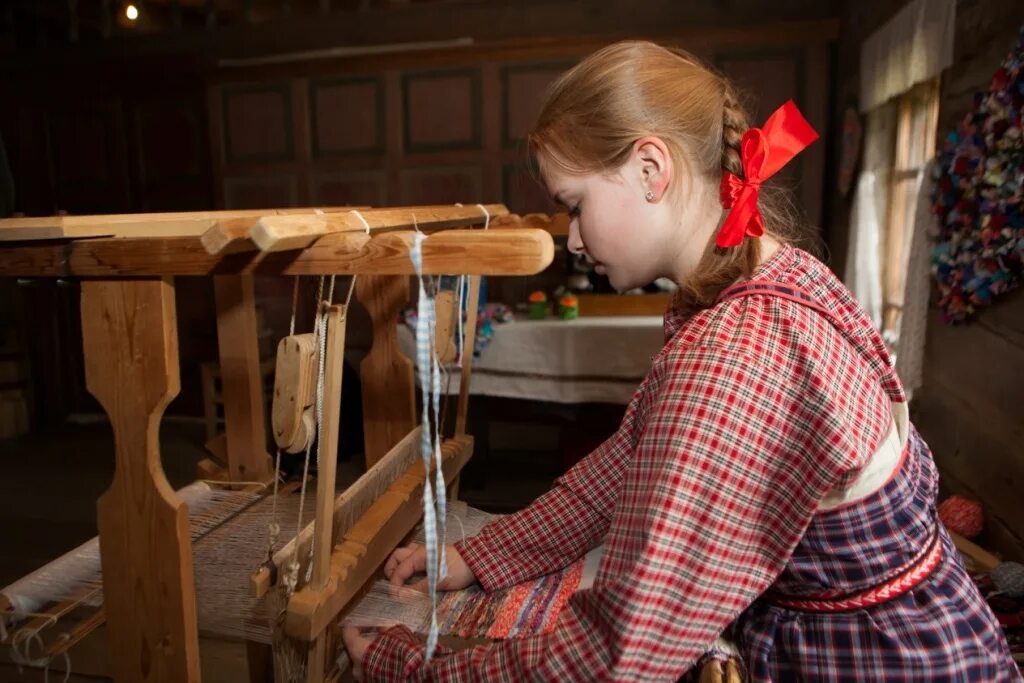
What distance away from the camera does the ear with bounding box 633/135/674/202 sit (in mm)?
875

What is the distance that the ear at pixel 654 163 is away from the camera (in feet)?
2.87

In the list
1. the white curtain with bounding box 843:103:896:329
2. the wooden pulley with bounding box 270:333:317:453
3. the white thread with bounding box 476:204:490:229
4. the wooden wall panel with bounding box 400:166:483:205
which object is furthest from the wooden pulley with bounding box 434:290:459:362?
the wooden wall panel with bounding box 400:166:483:205

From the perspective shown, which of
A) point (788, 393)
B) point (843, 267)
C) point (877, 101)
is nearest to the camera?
point (788, 393)

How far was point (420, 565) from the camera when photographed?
120cm

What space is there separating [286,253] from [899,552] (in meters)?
0.78

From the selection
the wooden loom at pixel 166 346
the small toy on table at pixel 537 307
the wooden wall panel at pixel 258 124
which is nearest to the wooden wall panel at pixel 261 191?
the wooden wall panel at pixel 258 124

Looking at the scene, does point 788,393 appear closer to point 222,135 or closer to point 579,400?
point 579,400

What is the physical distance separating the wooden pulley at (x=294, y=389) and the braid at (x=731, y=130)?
57 cm

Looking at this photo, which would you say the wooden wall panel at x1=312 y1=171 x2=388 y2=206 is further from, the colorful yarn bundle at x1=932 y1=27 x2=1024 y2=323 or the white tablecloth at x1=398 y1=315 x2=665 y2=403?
the colorful yarn bundle at x1=932 y1=27 x2=1024 y2=323

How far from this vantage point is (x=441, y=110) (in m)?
4.18

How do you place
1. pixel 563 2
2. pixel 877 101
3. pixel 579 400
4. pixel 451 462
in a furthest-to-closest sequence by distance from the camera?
1. pixel 563 2
2. pixel 579 400
3. pixel 877 101
4. pixel 451 462

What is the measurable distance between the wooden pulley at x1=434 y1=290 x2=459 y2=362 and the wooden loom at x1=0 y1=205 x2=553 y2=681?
346 millimetres

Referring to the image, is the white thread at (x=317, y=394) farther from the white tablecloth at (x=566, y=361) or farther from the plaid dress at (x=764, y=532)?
the white tablecloth at (x=566, y=361)

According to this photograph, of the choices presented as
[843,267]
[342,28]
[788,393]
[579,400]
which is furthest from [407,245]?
[342,28]
